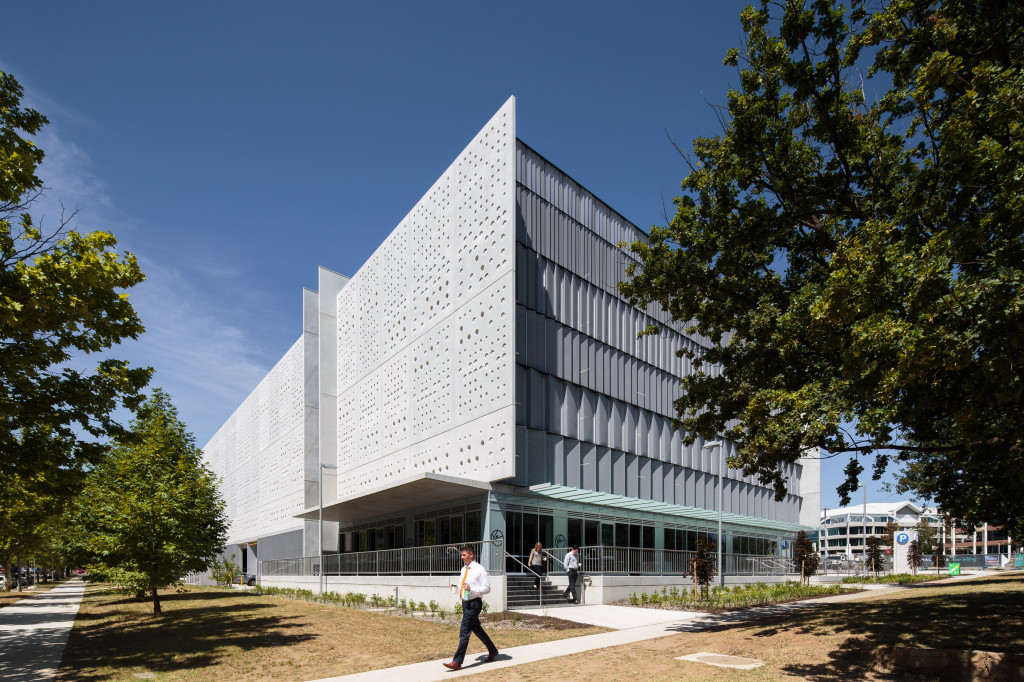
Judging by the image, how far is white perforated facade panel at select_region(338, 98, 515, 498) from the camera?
27.3 metres

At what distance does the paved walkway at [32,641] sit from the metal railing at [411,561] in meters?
10.4

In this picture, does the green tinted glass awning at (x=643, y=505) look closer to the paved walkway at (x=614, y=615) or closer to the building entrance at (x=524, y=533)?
the building entrance at (x=524, y=533)

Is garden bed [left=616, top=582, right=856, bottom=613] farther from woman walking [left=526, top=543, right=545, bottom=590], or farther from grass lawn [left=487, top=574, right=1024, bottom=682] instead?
grass lawn [left=487, top=574, right=1024, bottom=682]

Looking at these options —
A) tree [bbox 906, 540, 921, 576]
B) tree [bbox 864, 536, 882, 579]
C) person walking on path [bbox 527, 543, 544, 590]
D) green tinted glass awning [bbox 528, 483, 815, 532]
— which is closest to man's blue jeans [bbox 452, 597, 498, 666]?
person walking on path [bbox 527, 543, 544, 590]

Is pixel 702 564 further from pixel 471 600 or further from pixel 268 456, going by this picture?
pixel 268 456

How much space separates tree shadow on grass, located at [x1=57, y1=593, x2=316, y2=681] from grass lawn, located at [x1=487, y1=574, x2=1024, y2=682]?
6.49 metres

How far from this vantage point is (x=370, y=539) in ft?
125

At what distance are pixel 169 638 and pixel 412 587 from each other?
29.2ft

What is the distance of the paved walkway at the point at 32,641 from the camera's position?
11961 mm

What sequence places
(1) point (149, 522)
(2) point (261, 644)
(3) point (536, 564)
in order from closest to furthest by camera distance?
(2) point (261, 644) → (1) point (149, 522) → (3) point (536, 564)

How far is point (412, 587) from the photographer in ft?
76.8

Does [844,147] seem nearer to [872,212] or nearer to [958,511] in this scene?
[872,212]

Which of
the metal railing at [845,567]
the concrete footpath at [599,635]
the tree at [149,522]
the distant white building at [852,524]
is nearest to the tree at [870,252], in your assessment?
the concrete footpath at [599,635]

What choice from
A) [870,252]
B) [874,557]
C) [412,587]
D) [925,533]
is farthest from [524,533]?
[925,533]
